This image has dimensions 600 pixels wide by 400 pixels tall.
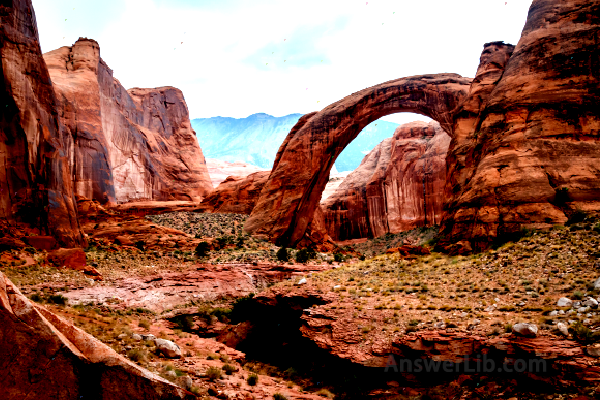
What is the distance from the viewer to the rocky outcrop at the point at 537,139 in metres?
18.3

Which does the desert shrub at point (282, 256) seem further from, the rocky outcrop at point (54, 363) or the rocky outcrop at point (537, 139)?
the rocky outcrop at point (54, 363)

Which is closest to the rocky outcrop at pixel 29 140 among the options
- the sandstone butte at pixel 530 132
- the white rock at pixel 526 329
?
the sandstone butte at pixel 530 132

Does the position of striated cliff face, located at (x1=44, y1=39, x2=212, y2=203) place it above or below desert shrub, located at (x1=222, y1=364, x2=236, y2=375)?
above

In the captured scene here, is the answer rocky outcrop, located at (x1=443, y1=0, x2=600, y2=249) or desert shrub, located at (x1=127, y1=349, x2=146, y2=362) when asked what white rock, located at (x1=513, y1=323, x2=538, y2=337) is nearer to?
desert shrub, located at (x1=127, y1=349, x2=146, y2=362)

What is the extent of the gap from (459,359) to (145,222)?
78.7 ft

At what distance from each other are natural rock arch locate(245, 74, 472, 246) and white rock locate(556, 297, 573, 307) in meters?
21.7

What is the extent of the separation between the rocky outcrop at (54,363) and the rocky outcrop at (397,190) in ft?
134

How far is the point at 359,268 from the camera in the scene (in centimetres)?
2159

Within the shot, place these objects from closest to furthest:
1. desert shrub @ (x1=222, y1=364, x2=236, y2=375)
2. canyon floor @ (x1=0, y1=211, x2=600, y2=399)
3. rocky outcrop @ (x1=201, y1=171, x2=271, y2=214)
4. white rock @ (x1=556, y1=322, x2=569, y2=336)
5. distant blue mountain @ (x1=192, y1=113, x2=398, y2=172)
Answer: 1. white rock @ (x1=556, y1=322, x2=569, y2=336)
2. canyon floor @ (x1=0, y1=211, x2=600, y2=399)
3. desert shrub @ (x1=222, y1=364, x2=236, y2=375)
4. rocky outcrop @ (x1=201, y1=171, x2=271, y2=214)
5. distant blue mountain @ (x1=192, y1=113, x2=398, y2=172)

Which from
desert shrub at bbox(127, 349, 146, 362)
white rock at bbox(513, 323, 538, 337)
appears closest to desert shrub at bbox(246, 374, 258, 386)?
desert shrub at bbox(127, 349, 146, 362)

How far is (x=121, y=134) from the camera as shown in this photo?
162 feet

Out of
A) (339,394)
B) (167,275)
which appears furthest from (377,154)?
(339,394)

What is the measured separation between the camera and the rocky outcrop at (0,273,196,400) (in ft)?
20.1

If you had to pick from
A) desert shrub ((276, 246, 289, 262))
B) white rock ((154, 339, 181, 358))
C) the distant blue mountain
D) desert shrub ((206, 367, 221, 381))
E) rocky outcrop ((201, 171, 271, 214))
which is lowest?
desert shrub ((206, 367, 221, 381))
